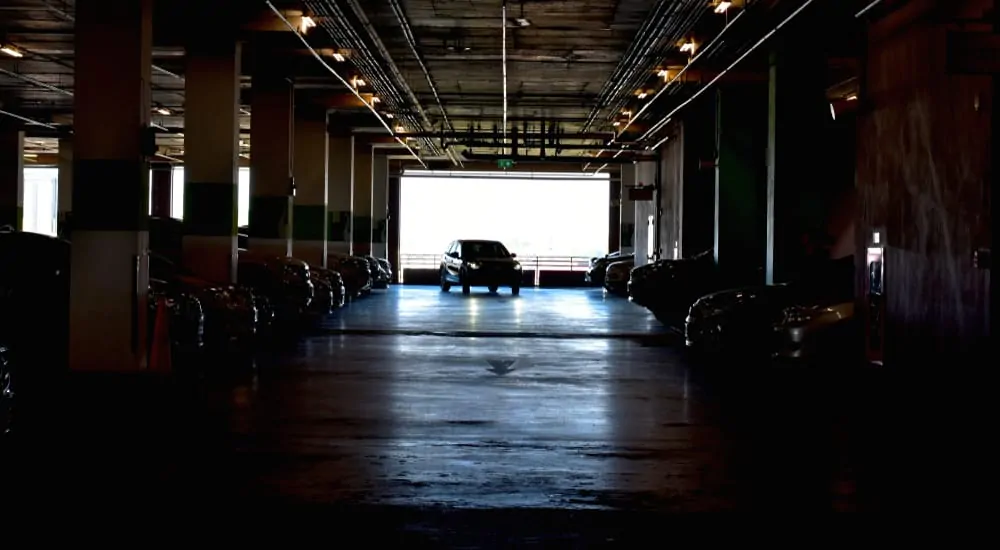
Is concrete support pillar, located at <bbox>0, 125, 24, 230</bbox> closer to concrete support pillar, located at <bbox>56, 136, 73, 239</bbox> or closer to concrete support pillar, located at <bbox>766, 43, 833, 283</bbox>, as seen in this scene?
concrete support pillar, located at <bbox>56, 136, 73, 239</bbox>

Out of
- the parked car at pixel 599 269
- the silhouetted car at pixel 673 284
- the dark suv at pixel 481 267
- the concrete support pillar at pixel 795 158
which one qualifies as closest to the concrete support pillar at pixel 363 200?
the dark suv at pixel 481 267

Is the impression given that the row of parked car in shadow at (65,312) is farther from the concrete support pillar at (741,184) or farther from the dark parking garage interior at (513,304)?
the concrete support pillar at (741,184)

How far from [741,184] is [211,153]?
1065 cm

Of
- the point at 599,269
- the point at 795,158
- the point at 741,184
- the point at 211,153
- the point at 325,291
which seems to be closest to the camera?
the point at 211,153

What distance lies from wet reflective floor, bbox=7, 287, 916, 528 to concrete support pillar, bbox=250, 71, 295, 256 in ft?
25.7

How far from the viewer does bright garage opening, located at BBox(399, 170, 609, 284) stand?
46844mm

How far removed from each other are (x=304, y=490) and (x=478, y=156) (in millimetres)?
26127

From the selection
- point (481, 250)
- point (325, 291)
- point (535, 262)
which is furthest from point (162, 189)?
point (325, 291)

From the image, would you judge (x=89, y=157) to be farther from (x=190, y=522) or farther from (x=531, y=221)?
(x=531, y=221)

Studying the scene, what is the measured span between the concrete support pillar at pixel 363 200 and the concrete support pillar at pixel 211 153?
64.3 feet

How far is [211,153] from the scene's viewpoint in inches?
701

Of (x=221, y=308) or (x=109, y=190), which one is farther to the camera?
(x=221, y=308)

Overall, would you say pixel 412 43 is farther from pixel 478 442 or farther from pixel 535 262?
pixel 535 262

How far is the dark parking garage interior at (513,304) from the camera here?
7.40 m
